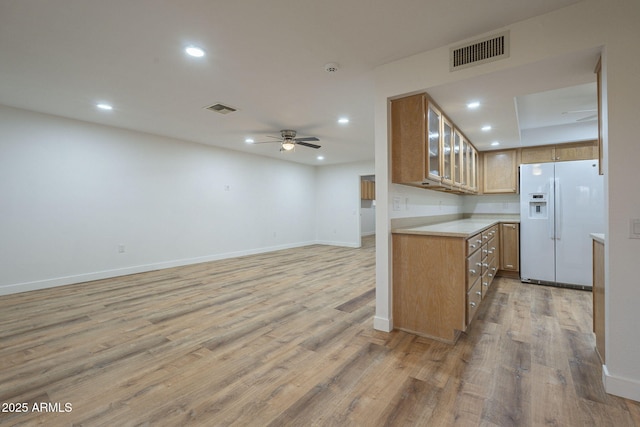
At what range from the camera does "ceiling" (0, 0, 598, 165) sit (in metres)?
1.88

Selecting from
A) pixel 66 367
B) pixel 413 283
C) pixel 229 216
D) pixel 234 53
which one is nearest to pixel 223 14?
pixel 234 53

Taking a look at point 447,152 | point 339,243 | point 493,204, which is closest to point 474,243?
point 447,152

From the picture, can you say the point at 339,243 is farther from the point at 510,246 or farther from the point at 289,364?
the point at 289,364

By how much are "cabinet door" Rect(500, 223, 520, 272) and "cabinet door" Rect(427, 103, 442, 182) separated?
2.45 metres

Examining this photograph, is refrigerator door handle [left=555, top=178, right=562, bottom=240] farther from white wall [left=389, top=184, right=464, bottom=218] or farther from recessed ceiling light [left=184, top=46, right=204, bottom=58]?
recessed ceiling light [left=184, top=46, right=204, bottom=58]

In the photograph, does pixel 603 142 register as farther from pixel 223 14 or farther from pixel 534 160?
pixel 534 160

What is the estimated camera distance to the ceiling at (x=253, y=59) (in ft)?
6.17

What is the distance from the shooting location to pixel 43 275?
4.05 m

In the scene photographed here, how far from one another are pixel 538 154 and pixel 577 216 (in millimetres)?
1321

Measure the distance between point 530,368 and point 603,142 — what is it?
5.33 ft

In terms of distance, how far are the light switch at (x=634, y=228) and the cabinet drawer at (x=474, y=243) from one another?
96cm

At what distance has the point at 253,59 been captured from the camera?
8.30ft

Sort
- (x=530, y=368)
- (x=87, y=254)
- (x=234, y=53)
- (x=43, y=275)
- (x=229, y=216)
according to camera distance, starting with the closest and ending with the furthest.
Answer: (x=530, y=368) → (x=234, y=53) → (x=43, y=275) → (x=87, y=254) → (x=229, y=216)

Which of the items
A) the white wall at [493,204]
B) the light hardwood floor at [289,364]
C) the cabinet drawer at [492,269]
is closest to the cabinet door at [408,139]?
the light hardwood floor at [289,364]
